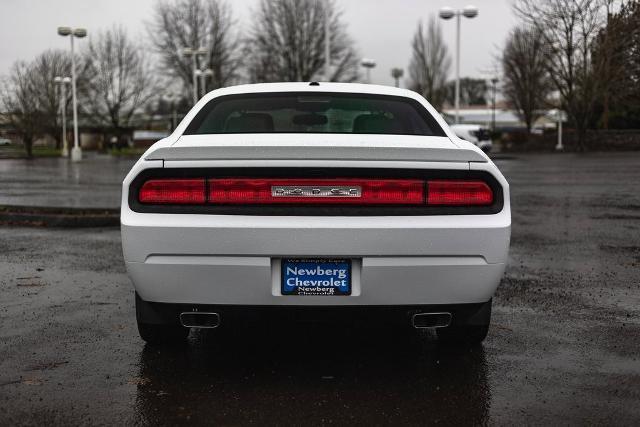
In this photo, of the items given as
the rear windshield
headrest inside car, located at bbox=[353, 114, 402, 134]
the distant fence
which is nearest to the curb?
the rear windshield

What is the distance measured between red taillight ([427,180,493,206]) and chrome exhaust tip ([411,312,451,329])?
1.81 feet

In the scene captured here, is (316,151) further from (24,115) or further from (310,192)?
(24,115)

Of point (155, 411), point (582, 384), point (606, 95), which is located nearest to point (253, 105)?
point (155, 411)

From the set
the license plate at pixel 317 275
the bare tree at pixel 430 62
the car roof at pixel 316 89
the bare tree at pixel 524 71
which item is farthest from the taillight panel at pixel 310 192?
the bare tree at pixel 430 62

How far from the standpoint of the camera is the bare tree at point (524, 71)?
5410 centimetres

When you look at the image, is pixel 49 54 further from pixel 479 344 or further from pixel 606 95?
pixel 479 344

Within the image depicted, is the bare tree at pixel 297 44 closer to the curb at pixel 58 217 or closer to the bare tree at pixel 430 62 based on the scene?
the bare tree at pixel 430 62

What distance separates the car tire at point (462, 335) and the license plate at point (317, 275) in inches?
37.4

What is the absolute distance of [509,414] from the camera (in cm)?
330

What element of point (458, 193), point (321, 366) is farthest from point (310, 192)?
point (321, 366)

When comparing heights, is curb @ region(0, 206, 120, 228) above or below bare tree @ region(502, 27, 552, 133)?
below

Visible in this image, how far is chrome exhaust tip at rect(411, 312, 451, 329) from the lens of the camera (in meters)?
3.72

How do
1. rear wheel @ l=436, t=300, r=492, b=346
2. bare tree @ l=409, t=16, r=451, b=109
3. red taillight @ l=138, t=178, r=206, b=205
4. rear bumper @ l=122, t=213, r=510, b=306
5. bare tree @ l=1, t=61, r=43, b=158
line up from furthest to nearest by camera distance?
bare tree @ l=409, t=16, r=451, b=109
bare tree @ l=1, t=61, r=43, b=158
rear wheel @ l=436, t=300, r=492, b=346
red taillight @ l=138, t=178, r=206, b=205
rear bumper @ l=122, t=213, r=510, b=306

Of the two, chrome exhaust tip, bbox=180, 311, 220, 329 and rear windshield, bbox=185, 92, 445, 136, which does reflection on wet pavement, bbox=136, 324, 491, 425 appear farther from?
rear windshield, bbox=185, 92, 445, 136
